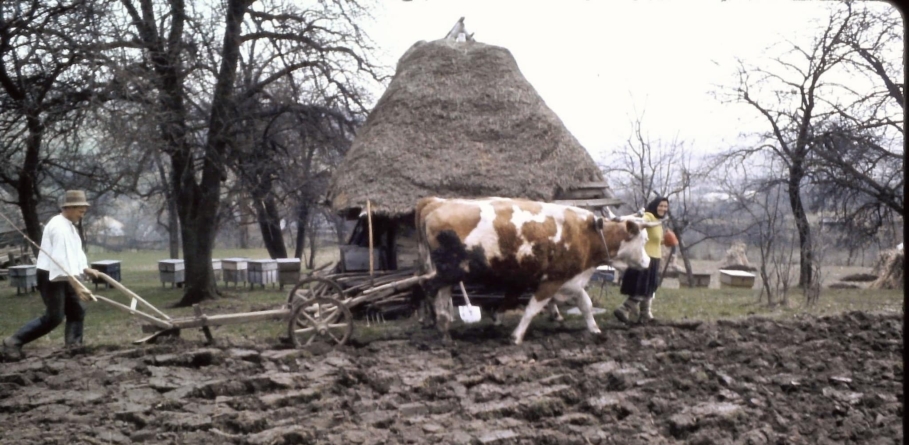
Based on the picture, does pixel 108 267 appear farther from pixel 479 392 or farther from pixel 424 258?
pixel 479 392

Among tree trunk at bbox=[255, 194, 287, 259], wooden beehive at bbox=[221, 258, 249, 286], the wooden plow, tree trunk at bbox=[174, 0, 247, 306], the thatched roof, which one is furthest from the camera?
wooden beehive at bbox=[221, 258, 249, 286]

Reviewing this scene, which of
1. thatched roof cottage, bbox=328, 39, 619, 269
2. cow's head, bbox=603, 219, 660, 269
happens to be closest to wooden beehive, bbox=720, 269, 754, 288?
thatched roof cottage, bbox=328, 39, 619, 269

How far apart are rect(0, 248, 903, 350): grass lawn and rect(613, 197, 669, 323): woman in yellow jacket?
42 centimetres

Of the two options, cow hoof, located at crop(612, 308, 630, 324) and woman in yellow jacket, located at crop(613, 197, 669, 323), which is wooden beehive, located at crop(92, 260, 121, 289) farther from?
woman in yellow jacket, located at crop(613, 197, 669, 323)

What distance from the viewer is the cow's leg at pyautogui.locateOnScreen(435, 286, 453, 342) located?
658 centimetres

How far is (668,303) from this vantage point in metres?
10.1

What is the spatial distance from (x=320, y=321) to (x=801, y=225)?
21.0ft

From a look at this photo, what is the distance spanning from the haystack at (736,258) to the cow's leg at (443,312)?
981 centimetres

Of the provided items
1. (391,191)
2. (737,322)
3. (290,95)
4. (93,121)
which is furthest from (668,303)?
(93,121)

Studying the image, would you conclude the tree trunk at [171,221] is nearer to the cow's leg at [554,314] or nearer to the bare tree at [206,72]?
the bare tree at [206,72]

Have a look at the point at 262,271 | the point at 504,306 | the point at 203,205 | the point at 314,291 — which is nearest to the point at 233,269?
the point at 262,271

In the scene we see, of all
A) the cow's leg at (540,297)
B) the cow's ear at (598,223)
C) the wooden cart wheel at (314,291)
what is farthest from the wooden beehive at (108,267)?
the cow's ear at (598,223)

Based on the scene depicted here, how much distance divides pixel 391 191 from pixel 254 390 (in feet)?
12.2

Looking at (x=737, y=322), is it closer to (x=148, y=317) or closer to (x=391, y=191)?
(x=391, y=191)
